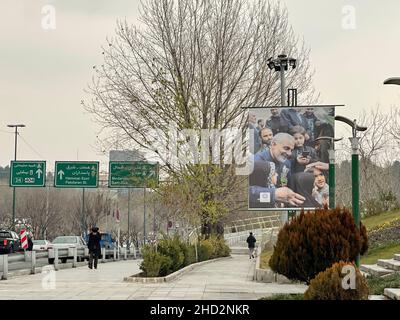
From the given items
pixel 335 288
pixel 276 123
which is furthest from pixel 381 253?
pixel 335 288

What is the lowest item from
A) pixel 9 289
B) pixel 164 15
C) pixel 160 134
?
pixel 9 289

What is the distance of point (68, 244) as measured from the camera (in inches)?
1361

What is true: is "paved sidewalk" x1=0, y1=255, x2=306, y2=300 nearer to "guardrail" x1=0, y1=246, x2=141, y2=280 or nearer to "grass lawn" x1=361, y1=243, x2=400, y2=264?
"guardrail" x1=0, y1=246, x2=141, y2=280

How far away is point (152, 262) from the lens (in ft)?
64.8

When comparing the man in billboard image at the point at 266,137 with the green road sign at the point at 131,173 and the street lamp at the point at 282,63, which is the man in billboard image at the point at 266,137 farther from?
the green road sign at the point at 131,173

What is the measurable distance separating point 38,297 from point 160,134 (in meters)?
20.2

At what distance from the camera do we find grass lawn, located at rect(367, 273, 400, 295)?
13.7m

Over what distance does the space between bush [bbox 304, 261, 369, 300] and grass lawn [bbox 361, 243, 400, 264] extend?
1007 centimetres

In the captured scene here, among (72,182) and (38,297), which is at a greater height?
(72,182)

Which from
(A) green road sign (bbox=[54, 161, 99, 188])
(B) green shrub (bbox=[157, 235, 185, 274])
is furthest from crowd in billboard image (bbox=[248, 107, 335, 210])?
(A) green road sign (bbox=[54, 161, 99, 188])

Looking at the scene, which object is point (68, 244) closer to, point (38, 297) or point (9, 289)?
point (9, 289)

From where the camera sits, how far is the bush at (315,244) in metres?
13.2
